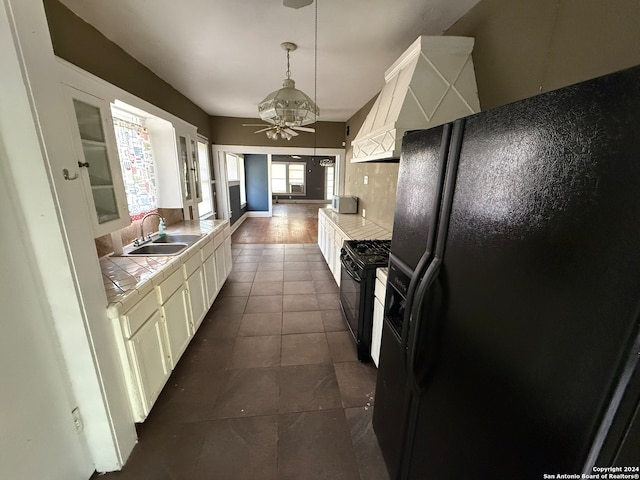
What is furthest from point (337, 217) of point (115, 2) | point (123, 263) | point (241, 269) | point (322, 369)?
point (115, 2)

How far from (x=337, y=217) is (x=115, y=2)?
3.32 meters

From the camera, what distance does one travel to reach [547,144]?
56 cm

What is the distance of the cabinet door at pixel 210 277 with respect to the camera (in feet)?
9.07

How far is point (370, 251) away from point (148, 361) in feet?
5.90

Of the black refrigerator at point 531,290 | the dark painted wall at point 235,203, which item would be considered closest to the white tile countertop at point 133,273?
the black refrigerator at point 531,290

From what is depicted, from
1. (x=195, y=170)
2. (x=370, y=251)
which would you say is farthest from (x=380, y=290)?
(x=195, y=170)

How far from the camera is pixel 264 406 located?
1.81 meters

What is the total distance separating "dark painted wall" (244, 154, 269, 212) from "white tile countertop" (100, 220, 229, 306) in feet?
21.3

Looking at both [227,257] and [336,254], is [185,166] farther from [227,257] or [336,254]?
Answer: [336,254]

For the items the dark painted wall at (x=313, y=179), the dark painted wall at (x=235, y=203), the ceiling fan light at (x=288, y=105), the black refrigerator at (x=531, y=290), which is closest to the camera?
the black refrigerator at (x=531, y=290)

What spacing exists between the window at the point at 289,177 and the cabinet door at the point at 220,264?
33.4 feet

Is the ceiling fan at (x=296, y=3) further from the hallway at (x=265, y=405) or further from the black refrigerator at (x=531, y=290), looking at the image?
the hallway at (x=265, y=405)

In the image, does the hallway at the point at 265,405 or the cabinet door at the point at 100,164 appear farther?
the cabinet door at the point at 100,164

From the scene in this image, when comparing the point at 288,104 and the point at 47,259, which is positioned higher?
the point at 288,104
